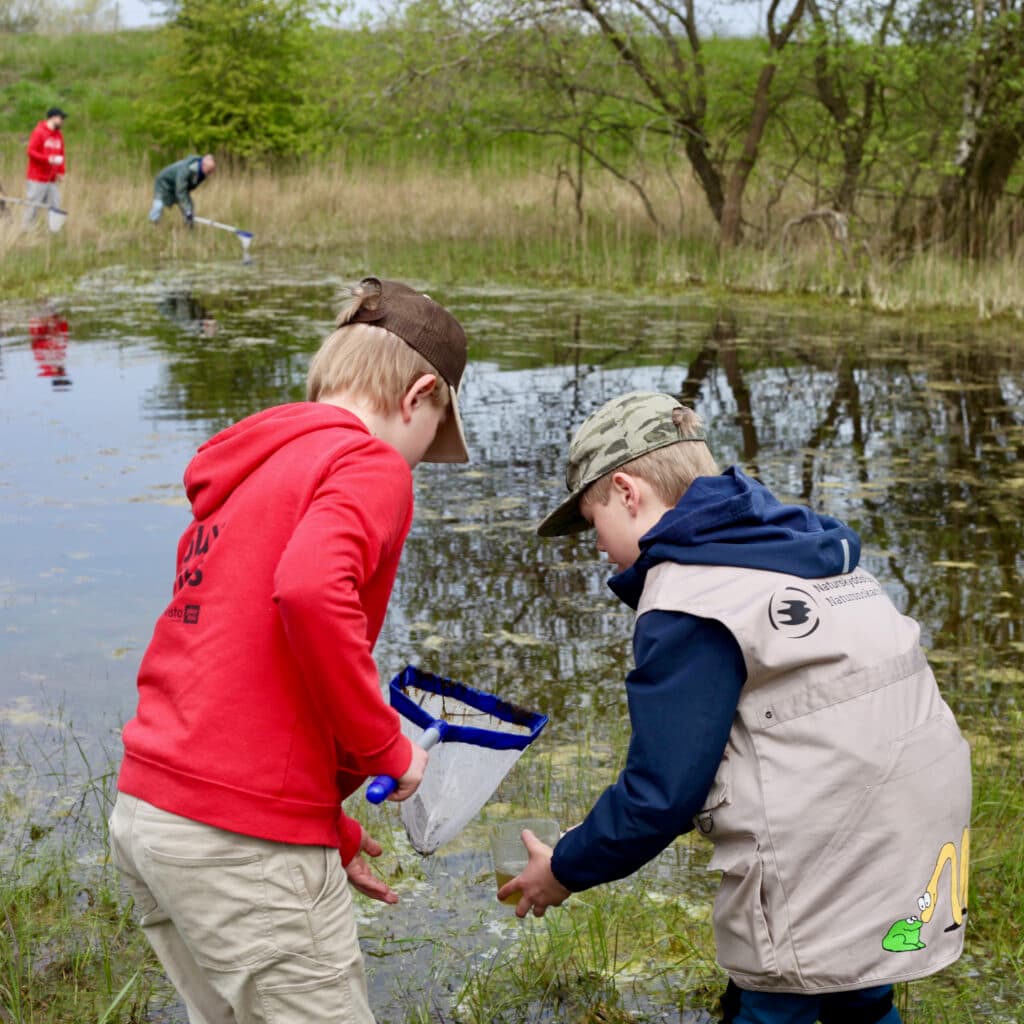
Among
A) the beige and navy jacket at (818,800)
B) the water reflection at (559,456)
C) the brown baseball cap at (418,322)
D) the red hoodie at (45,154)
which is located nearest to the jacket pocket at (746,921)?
the beige and navy jacket at (818,800)

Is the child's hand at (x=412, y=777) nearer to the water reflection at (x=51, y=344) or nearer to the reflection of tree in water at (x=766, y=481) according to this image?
the reflection of tree in water at (x=766, y=481)

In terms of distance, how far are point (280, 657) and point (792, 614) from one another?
0.69 m

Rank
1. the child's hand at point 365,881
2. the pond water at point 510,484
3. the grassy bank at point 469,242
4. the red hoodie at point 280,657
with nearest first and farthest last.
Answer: the red hoodie at point 280,657, the child's hand at point 365,881, the pond water at point 510,484, the grassy bank at point 469,242

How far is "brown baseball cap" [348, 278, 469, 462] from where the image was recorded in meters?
2.10

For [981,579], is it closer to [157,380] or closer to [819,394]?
[819,394]

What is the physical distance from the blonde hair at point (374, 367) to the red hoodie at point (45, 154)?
1819 centimetres

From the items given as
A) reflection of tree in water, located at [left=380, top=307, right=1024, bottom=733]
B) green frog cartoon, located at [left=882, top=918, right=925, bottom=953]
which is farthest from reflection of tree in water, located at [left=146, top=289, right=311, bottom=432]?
green frog cartoon, located at [left=882, top=918, right=925, bottom=953]

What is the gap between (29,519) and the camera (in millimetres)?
5934

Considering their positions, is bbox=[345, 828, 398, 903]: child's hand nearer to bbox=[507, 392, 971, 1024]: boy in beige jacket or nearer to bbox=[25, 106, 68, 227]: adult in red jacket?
bbox=[507, 392, 971, 1024]: boy in beige jacket

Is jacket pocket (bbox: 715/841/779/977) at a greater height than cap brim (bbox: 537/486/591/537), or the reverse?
cap brim (bbox: 537/486/591/537)

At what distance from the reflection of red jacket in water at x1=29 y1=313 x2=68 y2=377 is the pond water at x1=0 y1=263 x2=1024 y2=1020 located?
1.9 inches

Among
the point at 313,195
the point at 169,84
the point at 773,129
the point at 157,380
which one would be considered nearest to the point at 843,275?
the point at 773,129

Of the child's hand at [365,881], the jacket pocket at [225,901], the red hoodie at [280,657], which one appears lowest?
the child's hand at [365,881]

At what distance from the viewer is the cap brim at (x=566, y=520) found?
2193mm
